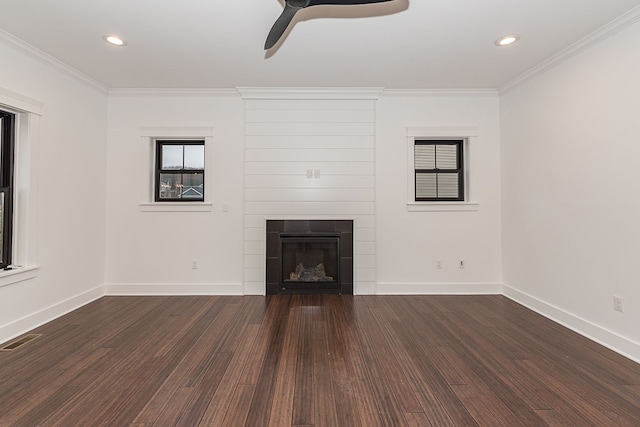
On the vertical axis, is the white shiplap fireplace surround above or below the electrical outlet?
above

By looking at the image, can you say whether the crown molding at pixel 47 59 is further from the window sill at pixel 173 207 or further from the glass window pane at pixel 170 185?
the window sill at pixel 173 207

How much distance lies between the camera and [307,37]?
117 inches

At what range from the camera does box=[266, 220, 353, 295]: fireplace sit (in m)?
4.25

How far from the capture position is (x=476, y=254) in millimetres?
4355

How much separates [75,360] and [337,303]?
8.29 ft

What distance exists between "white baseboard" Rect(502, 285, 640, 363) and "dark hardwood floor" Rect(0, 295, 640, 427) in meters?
0.10

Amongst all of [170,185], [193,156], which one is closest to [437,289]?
[193,156]

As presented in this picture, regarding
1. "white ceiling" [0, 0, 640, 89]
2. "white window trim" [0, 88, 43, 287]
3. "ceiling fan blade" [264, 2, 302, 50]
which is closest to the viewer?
"ceiling fan blade" [264, 2, 302, 50]

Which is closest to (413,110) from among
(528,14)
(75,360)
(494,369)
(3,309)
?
(528,14)

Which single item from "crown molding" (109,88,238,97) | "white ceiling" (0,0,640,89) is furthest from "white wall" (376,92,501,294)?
"crown molding" (109,88,238,97)

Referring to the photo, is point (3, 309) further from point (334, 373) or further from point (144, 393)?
point (334, 373)

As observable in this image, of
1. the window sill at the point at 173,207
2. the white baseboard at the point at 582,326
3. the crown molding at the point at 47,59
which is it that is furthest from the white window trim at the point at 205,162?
the white baseboard at the point at 582,326

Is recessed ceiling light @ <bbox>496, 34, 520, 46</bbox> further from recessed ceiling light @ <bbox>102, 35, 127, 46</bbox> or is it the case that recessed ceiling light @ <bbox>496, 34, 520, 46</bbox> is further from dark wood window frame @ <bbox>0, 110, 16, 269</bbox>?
dark wood window frame @ <bbox>0, 110, 16, 269</bbox>

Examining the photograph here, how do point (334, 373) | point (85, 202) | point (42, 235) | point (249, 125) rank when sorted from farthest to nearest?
point (249, 125), point (85, 202), point (42, 235), point (334, 373)
